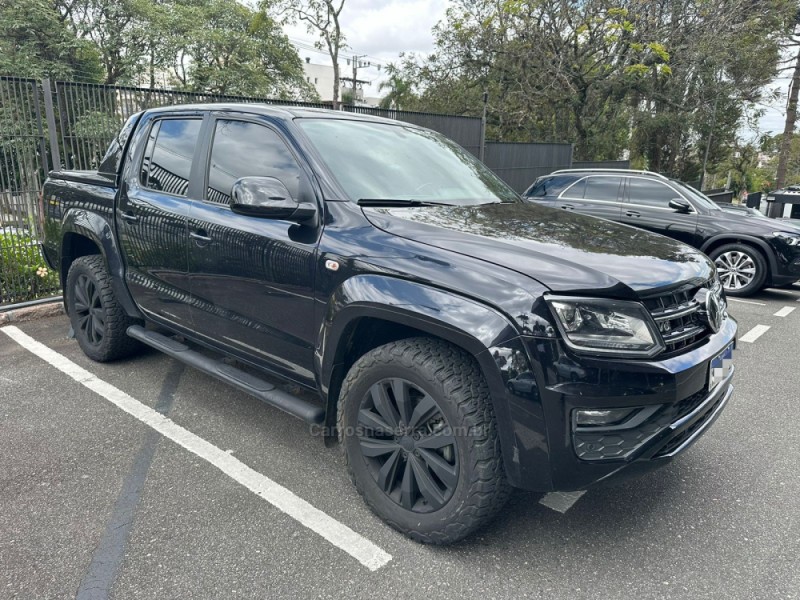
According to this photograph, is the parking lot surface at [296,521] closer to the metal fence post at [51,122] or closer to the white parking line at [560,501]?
the white parking line at [560,501]

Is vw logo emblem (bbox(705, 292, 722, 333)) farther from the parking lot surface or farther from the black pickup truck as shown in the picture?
the parking lot surface

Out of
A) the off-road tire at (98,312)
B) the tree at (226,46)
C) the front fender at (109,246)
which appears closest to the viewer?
the front fender at (109,246)

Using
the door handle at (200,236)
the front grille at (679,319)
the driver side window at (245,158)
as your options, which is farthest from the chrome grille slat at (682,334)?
the door handle at (200,236)

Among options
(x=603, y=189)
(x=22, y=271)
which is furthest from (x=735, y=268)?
(x=22, y=271)

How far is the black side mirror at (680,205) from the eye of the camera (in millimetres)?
7734

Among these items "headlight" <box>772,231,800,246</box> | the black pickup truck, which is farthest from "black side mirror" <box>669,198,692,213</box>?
the black pickup truck

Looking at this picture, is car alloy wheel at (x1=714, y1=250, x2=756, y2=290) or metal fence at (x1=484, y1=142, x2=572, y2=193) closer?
car alloy wheel at (x1=714, y1=250, x2=756, y2=290)

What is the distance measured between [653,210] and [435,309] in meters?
6.90

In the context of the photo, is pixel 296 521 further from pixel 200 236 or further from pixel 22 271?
pixel 22 271

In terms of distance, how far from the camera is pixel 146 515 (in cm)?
256

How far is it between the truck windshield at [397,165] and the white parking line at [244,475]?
146 centimetres

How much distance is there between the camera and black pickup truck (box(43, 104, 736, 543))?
201 cm

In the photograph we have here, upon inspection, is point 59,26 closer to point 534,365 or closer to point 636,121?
point 636,121

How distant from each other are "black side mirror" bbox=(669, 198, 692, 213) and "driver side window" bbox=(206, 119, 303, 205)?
6513 mm
